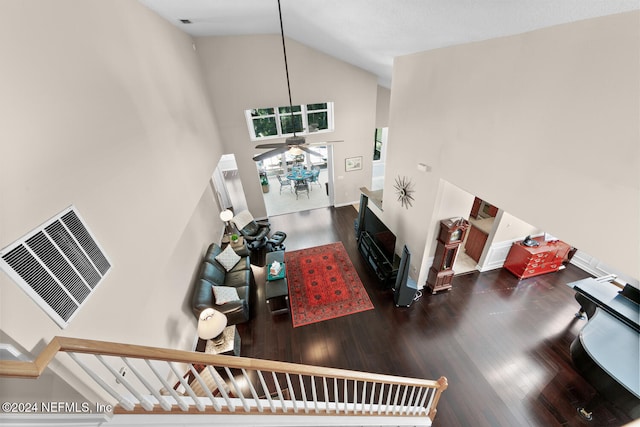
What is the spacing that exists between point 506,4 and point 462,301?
4735 millimetres

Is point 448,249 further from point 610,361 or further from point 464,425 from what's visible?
point 464,425

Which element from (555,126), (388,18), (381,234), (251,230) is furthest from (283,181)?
(555,126)

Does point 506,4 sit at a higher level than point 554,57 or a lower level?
higher

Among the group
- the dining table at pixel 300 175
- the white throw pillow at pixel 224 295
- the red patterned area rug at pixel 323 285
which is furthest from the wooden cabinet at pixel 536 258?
the dining table at pixel 300 175

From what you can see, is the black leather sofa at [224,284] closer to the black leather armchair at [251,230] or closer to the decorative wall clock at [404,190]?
the black leather armchair at [251,230]

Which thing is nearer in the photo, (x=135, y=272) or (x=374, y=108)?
(x=135, y=272)

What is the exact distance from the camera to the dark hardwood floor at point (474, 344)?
323cm

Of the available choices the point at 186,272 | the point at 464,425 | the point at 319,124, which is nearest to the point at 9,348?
the point at 186,272

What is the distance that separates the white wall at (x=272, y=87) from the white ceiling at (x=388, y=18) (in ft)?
1.93

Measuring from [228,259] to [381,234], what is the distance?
3.60 m

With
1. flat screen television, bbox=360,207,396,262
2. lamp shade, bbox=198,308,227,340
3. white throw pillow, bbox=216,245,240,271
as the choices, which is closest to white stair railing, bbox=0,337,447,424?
lamp shade, bbox=198,308,227,340

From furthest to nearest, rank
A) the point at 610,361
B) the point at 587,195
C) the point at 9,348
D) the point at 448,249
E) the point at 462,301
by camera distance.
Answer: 1. the point at 462,301
2. the point at 448,249
3. the point at 610,361
4. the point at 587,195
5. the point at 9,348

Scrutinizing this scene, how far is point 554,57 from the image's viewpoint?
190 cm

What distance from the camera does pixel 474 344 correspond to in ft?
13.0
